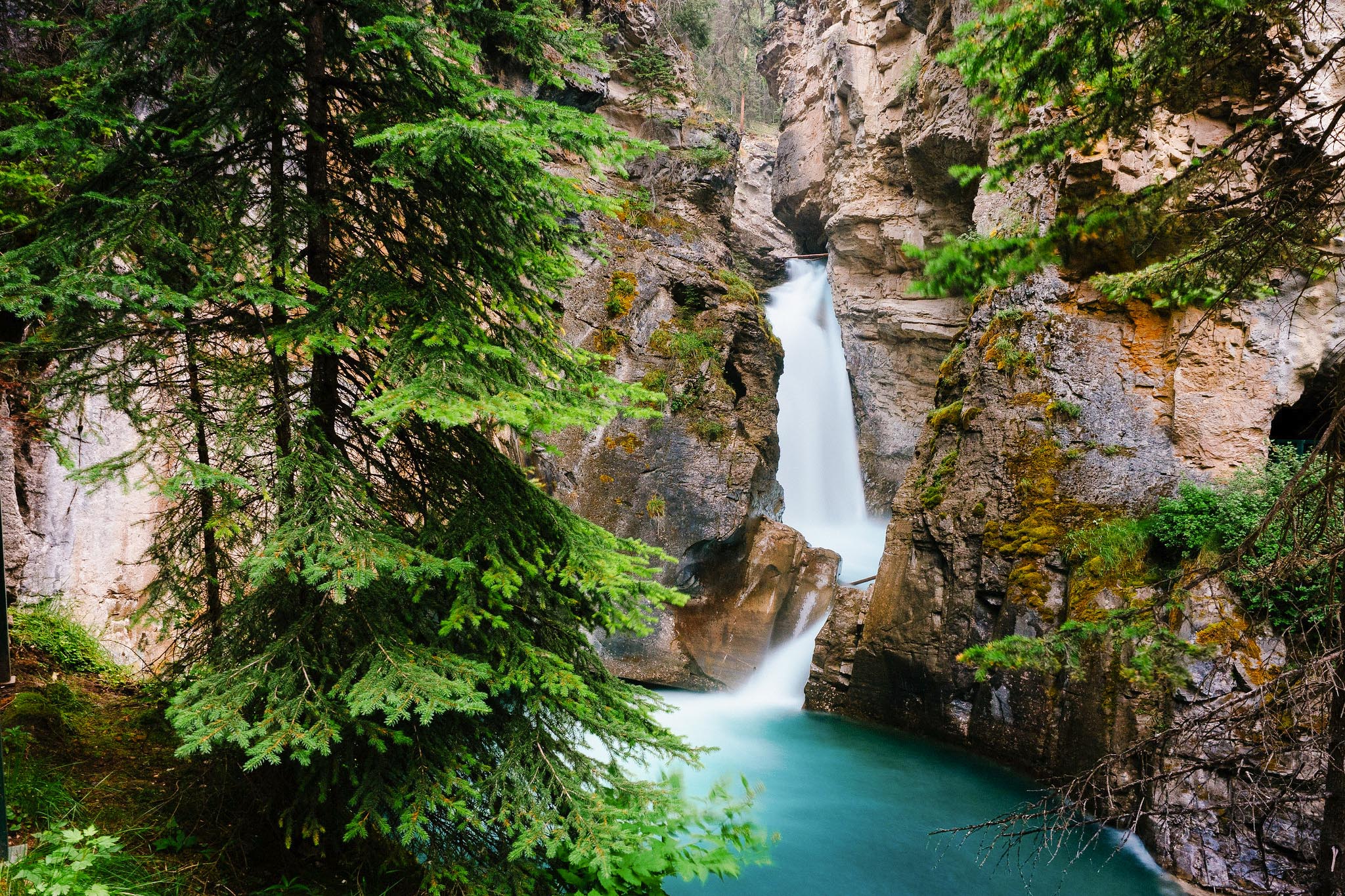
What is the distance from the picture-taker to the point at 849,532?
19.2 metres

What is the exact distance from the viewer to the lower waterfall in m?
7.42

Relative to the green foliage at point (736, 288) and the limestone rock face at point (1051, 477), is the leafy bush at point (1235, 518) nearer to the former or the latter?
the limestone rock face at point (1051, 477)

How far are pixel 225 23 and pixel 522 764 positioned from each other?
15.1 feet

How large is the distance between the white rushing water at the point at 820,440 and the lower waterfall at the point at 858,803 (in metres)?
2.61

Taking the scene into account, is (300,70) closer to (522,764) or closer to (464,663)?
(464,663)

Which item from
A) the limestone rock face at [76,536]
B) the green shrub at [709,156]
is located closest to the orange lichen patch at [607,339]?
the green shrub at [709,156]

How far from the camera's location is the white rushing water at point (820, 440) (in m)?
18.8

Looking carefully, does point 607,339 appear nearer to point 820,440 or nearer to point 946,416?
point 946,416

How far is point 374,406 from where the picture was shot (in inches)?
123

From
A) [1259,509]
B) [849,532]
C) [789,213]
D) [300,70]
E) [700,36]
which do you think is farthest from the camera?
[789,213]

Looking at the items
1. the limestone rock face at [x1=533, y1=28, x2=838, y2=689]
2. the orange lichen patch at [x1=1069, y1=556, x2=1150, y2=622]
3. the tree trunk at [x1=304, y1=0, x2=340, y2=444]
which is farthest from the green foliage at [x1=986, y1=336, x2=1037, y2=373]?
the tree trunk at [x1=304, y1=0, x2=340, y2=444]

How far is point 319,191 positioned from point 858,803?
919 centimetres

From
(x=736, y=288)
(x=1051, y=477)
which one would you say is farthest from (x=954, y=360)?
(x=736, y=288)

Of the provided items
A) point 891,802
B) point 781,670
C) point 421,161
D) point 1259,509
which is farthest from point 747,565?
point 421,161
